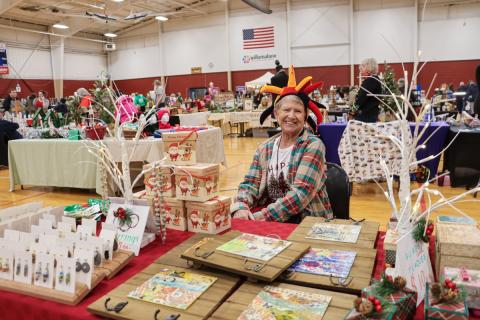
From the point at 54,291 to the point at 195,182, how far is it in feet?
2.06

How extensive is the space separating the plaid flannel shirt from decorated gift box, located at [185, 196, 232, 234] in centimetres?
38

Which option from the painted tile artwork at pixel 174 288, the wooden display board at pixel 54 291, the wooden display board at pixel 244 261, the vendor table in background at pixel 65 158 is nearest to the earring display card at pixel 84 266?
the wooden display board at pixel 54 291

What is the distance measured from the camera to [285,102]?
217 cm

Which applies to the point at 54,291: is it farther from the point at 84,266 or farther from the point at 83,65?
the point at 83,65

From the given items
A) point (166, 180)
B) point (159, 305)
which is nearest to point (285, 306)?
point (159, 305)

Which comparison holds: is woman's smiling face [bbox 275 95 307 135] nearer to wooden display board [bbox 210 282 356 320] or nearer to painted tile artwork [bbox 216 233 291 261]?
painted tile artwork [bbox 216 233 291 261]

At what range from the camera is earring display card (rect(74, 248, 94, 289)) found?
1.19 m

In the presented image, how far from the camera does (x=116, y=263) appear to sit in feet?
4.36

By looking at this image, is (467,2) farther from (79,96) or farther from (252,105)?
(79,96)

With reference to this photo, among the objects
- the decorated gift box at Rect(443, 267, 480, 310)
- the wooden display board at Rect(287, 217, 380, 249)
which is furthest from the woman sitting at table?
the decorated gift box at Rect(443, 267, 480, 310)

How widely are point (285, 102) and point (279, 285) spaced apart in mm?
1219

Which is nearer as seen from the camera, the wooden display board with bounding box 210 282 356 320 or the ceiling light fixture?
the wooden display board with bounding box 210 282 356 320

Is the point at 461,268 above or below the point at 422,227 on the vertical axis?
below

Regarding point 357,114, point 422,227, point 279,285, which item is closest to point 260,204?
point 279,285
